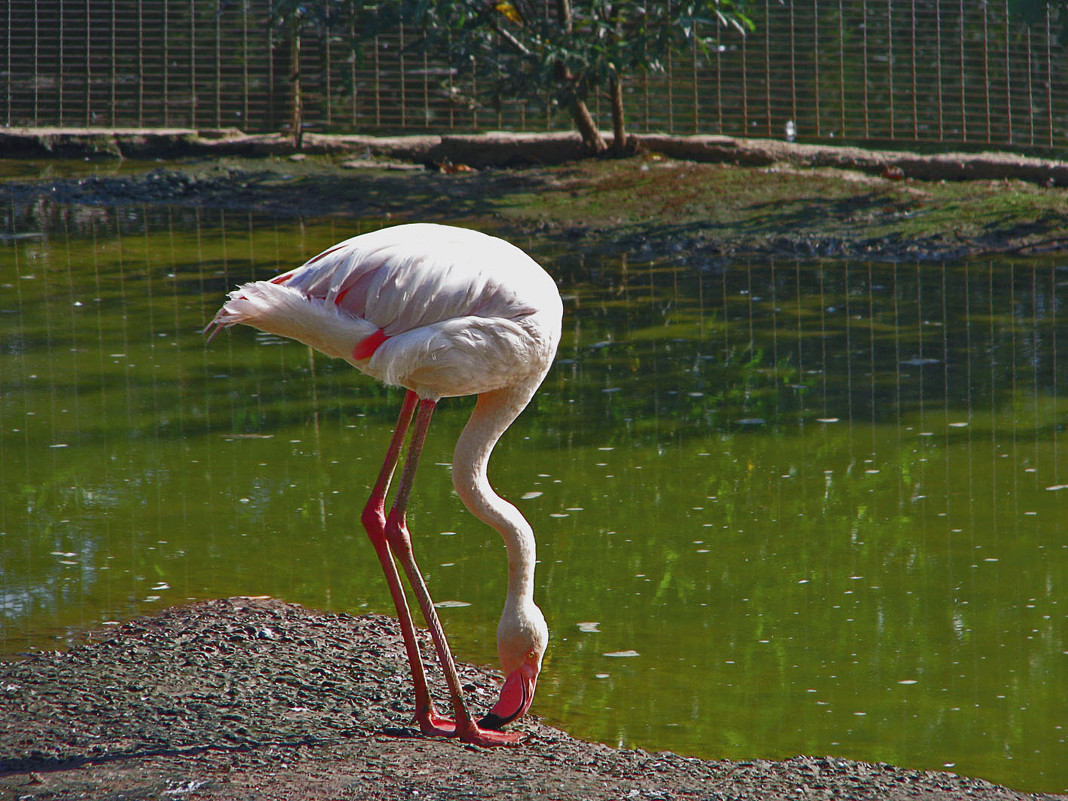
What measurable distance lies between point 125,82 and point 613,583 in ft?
39.9

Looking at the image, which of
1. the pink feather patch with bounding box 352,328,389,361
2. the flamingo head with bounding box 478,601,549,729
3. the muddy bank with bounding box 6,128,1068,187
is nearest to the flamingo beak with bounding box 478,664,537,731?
the flamingo head with bounding box 478,601,549,729

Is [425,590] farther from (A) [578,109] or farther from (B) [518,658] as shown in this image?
(A) [578,109]

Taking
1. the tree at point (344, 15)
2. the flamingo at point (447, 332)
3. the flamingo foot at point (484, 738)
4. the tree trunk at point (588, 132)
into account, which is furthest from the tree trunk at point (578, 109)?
the flamingo foot at point (484, 738)

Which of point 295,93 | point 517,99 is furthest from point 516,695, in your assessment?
point 295,93

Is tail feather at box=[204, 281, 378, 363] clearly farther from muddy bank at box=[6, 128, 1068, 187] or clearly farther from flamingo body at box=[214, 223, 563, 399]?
muddy bank at box=[6, 128, 1068, 187]

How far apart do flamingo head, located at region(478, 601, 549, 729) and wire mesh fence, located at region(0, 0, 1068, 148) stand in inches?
380

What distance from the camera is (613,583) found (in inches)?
182

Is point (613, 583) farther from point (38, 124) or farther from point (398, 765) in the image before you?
point (38, 124)

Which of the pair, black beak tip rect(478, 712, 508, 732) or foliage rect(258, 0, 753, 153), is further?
foliage rect(258, 0, 753, 153)

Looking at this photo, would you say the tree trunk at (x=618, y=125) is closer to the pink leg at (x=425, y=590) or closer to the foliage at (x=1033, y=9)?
the foliage at (x=1033, y=9)

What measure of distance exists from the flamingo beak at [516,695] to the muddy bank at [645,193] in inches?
273

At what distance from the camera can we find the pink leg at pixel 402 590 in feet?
11.7

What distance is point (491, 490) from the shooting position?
366cm

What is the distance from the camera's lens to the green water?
3.87 metres
